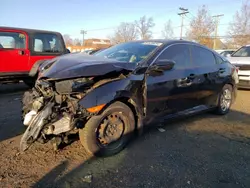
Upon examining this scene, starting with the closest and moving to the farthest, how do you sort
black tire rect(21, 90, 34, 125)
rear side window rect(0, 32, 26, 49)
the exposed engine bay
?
Result: the exposed engine bay, black tire rect(21, 90, 34, 125), rear side window rect(0, 32, 26, 49)

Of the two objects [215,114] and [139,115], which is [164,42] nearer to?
[139,115]

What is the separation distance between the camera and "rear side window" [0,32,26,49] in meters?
6.96

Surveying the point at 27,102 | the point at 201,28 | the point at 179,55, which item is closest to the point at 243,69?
the point at 179,55

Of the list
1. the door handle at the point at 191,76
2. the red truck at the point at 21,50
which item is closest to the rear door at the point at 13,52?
the red truck at the point at 21,50

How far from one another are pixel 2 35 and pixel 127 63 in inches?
204

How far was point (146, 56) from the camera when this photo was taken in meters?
3.68

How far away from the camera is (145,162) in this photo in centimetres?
314

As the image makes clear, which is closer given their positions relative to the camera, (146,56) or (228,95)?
(146,56)

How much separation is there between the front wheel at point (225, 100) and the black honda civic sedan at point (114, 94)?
1.02m

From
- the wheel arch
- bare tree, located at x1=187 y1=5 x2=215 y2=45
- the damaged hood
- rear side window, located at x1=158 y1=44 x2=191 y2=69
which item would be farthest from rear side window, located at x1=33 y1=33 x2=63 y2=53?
bare tree, located at x1=187 y1=5 x2=215 y2=45

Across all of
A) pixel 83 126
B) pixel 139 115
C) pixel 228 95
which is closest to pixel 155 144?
pixel 139 115

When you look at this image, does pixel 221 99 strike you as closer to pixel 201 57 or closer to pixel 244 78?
pixel 201 57

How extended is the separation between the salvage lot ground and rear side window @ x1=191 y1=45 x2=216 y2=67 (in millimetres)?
1296

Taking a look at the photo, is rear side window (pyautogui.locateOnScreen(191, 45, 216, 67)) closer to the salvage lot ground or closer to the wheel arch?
the salvage lot ground
